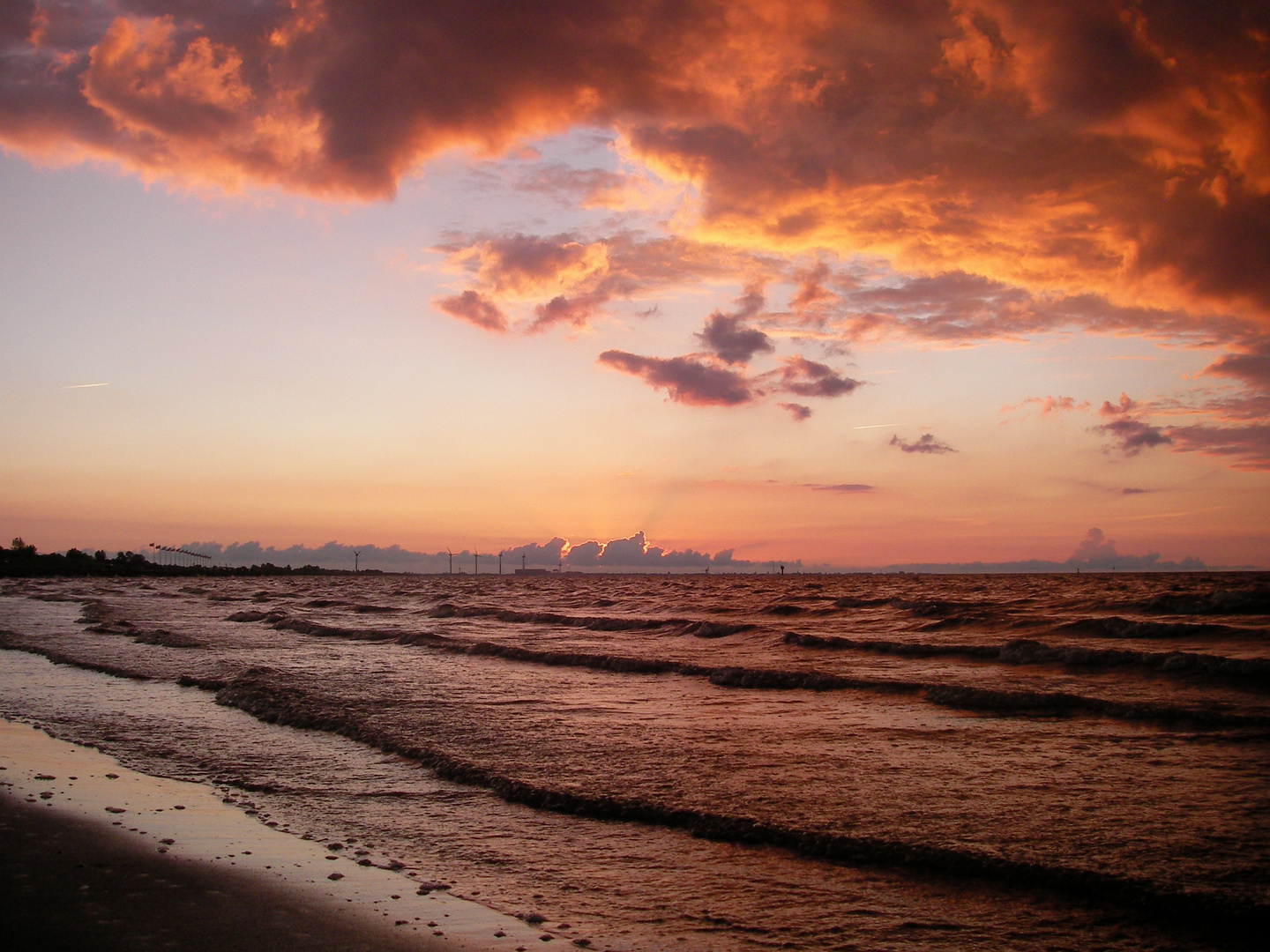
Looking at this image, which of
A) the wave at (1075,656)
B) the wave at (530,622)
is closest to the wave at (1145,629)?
the wave at (1075,656)

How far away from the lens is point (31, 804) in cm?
923

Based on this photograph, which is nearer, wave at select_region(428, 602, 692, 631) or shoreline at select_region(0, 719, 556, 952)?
shoreline at select_region(0, 719, 556, 952)

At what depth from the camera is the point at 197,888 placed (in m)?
6.99

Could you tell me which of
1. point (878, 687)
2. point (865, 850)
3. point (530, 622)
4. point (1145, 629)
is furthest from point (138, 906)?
point (530, 622)

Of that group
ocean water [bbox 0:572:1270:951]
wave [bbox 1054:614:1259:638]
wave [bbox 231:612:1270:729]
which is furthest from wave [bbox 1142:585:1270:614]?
wave [bbox 231:612:1270:729]

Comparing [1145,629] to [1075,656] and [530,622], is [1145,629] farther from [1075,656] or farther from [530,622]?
[530,622]

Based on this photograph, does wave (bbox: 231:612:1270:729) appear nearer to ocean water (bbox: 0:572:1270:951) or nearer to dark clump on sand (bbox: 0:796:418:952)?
ocean water (bbox: 0:572:1270:951)

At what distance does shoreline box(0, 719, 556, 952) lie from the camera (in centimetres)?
603

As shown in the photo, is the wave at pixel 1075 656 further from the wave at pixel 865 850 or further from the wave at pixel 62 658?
the wave at pixel 62 658

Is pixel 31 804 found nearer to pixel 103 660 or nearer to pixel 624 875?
pixel 624 875

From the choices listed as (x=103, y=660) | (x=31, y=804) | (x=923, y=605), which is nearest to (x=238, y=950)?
(x=31, y=804)

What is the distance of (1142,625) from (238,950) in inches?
1261

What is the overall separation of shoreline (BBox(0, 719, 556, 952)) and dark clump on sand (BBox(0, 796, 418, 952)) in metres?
0.01

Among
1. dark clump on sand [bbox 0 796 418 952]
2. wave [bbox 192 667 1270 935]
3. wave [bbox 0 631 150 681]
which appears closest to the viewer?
dark clump on sand [bbox 0 796 418 952]
